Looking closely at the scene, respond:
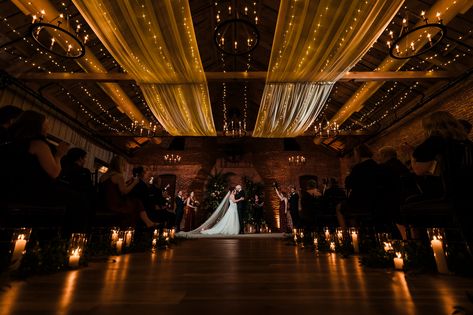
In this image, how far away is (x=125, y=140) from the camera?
12.1m

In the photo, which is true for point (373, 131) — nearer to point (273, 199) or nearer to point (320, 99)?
point (273, 199)

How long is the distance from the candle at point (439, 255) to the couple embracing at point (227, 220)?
763 centimetres

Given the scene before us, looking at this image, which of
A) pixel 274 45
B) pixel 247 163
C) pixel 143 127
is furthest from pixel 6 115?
pixel 247 163

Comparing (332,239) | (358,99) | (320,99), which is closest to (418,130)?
(358,99)

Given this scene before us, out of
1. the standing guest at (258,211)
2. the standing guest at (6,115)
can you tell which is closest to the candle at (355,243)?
the standing guest at (6,115)

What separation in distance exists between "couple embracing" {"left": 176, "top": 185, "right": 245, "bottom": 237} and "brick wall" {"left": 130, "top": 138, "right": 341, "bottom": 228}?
9.76ft

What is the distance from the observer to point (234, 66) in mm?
8258

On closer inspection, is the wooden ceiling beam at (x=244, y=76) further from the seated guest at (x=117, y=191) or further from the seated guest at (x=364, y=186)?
the seated guest at (x=364, y=186)

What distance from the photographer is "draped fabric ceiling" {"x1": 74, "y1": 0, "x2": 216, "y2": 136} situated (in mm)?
3084

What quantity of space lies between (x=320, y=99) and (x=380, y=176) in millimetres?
2635

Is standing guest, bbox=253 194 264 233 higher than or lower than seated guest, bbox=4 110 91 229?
higher

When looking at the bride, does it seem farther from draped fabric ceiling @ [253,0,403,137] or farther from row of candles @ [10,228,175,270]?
row of candles @ [10,228,175,270]

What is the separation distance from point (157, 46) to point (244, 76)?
2.54 metres

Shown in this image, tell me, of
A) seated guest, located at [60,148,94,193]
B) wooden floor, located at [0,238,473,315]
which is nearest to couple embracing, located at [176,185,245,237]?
seated guest, located at [60,148,94,193]
